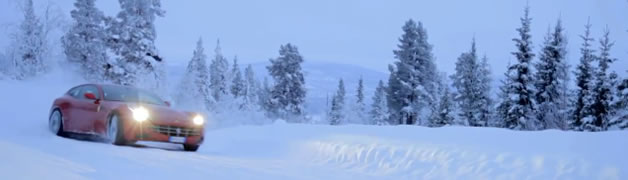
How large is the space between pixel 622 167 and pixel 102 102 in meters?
9.16

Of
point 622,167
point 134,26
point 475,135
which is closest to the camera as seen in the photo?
point 622,167

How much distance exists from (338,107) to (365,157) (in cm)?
7147

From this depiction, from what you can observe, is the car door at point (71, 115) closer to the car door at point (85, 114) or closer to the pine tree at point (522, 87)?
the car door at point (85, 114)

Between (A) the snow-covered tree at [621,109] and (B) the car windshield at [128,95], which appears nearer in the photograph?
(B) the car windshield at [128,95]

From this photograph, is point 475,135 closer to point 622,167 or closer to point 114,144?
point 622,167

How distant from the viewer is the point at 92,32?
133ft

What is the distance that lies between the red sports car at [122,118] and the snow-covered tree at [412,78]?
30.6 meters

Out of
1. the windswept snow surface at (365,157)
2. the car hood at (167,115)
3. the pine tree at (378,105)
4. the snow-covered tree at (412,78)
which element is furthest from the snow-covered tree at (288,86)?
the car hood at (167,115)

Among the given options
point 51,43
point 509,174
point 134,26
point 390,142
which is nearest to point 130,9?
point 134,26

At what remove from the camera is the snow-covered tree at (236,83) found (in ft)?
277

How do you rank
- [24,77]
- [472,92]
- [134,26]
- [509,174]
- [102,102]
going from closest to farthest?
[509,174] < [102,102] < [24,77] < [134,26] < [472,92]

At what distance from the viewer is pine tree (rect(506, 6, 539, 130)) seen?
31234 mm

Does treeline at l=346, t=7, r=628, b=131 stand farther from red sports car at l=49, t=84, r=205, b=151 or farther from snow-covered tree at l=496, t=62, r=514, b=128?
red sports car at l=49, t=84, r=205, b=151

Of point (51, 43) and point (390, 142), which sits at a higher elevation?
point (51, 43)
